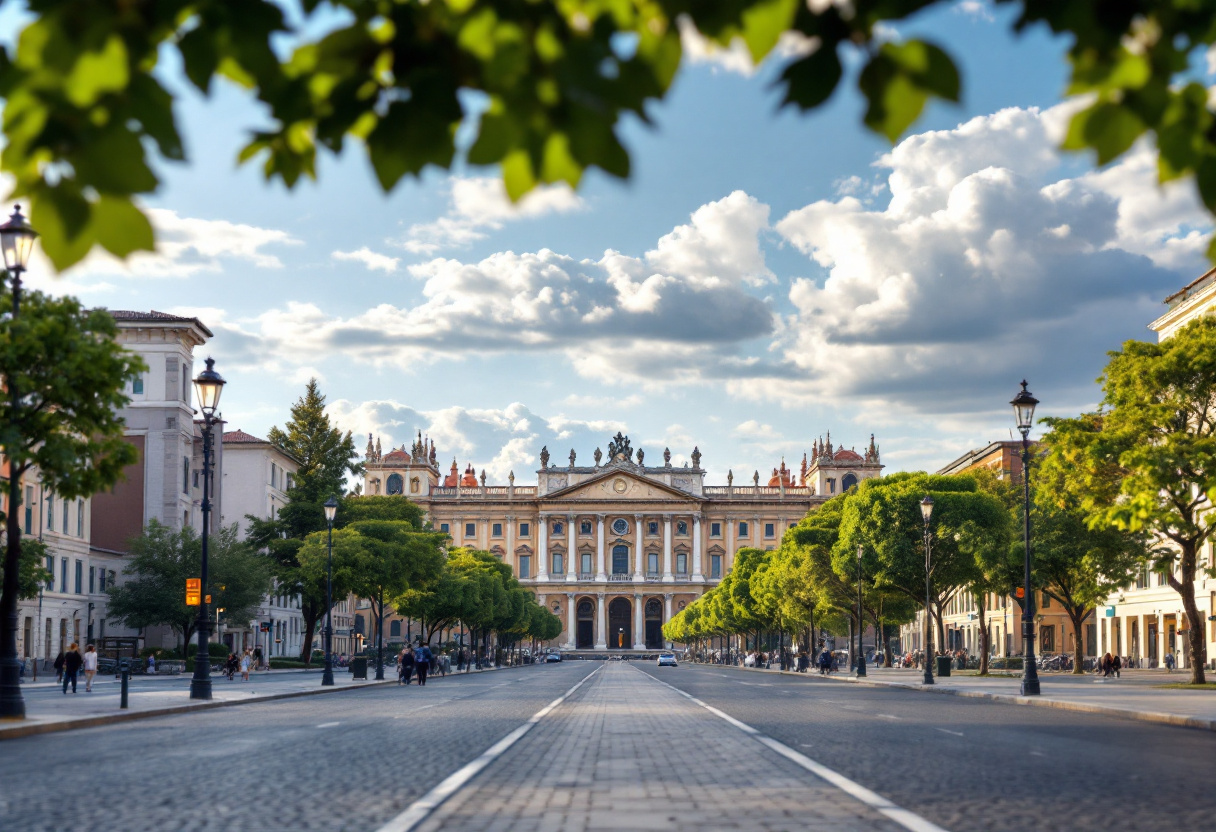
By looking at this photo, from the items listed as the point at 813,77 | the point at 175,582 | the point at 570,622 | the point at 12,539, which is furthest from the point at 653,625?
the point at 813,77

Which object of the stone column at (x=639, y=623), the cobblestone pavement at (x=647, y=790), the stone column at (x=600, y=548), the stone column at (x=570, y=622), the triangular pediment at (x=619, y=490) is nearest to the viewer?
the cobblestone pavement at (x=647, y=790)

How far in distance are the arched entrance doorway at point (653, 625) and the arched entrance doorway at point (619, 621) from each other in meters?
2.68

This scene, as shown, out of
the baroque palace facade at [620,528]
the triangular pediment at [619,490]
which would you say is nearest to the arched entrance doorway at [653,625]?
the baroque palace facade at [620,528]

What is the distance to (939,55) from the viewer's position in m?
3.59

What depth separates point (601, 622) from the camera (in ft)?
565

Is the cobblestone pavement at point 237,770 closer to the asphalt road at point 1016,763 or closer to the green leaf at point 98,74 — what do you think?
the asphalt road at point 1016,763

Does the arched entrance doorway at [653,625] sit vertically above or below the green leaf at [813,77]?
below

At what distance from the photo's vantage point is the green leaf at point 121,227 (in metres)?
3.54

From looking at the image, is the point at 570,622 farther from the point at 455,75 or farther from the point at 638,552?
the point at 455,75

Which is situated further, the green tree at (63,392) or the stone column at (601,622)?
the stone column at (601,622)

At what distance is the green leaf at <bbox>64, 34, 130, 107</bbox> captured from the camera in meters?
3.44

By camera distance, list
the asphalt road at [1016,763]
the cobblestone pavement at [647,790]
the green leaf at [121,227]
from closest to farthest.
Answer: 1. the green leaf at [121,227]
2. the cobblestone pavement at [647,790]
3. the asphalt road at [1016,763]

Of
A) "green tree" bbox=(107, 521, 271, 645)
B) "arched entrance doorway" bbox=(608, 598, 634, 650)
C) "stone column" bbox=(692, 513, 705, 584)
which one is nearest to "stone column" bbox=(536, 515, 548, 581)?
"arched entrance doorway" bbox=(608, 598, 634, 650)

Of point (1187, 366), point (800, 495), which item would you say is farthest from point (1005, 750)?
point (800, 495)
